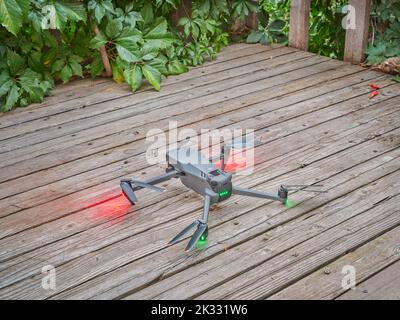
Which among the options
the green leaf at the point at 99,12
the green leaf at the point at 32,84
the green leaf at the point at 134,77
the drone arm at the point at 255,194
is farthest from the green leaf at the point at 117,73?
the drone arm at the point at 255,194

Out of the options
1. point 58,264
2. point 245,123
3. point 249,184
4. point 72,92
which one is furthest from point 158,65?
point 58,264

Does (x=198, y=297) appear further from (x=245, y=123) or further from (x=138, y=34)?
(x=138, y=34)

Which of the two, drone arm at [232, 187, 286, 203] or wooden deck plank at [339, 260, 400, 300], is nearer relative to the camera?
wooden deck plank at [339, 260, 400, 300]

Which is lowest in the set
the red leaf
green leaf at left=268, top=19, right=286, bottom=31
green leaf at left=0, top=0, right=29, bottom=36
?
the red leaf

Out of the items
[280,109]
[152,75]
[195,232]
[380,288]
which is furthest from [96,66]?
[380,288]

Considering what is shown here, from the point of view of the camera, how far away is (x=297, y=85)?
3764 mm

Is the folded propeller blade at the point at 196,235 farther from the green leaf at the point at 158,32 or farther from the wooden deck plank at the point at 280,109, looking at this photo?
the green leaf at the point at 158,32

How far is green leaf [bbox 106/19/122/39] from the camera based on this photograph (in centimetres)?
367

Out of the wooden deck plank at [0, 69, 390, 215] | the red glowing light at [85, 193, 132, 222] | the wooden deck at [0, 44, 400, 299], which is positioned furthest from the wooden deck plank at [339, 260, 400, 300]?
the wooden deck plank at [0, 69, 390, 215]

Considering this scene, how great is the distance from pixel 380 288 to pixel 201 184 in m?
0.72

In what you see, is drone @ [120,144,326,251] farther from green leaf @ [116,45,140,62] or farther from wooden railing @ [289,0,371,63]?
wooden railing @ [289,0,371,63]

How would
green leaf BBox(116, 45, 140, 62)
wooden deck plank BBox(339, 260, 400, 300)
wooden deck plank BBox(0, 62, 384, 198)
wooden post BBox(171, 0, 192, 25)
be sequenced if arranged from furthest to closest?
wooden post BBox(171, 0, 192, 25)
green leaf BBox(116, 45, 140, 62)
wooden deck plank BBox(0, 62, 384, 198)
wooden deck plank BBox(339, 260, 400, 300)

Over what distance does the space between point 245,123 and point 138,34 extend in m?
0.91

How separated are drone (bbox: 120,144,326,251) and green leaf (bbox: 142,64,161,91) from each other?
1.29 meters
